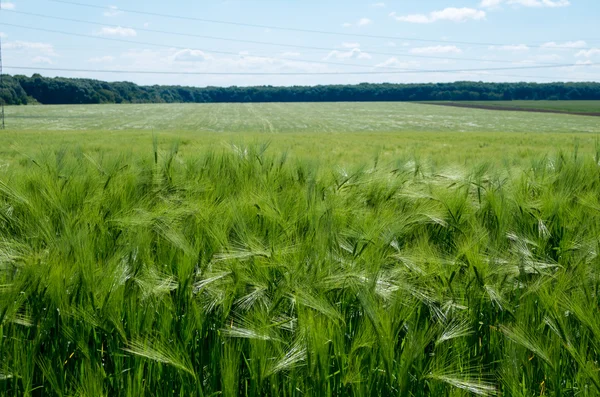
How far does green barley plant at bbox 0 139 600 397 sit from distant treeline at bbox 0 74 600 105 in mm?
87167

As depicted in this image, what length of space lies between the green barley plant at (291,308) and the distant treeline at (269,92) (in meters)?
87.2

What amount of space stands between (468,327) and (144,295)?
0.87m

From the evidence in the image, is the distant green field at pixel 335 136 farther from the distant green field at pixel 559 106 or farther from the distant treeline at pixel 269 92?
the distant treeline at pixel 269 92

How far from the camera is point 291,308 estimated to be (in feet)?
4.74

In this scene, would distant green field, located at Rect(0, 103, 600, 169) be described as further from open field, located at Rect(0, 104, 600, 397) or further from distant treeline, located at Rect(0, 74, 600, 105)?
distant treeline, located at Rect(0, 74, 600, 105)

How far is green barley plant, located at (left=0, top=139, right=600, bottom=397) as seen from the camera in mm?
1289

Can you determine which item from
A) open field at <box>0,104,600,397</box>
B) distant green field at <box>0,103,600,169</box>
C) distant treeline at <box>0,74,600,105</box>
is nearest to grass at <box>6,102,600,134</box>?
distant green field at <box>0,103,600,169</box>

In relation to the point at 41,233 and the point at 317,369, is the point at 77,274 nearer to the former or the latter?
the point at 41,233

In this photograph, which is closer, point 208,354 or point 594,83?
point 208,354

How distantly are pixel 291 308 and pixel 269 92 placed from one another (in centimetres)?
11904

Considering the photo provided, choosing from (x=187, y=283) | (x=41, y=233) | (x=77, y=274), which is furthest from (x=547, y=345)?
(x=41, y=233)

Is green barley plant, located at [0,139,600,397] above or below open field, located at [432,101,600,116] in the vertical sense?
above

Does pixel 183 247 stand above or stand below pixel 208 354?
above

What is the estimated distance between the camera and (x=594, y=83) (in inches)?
4227
